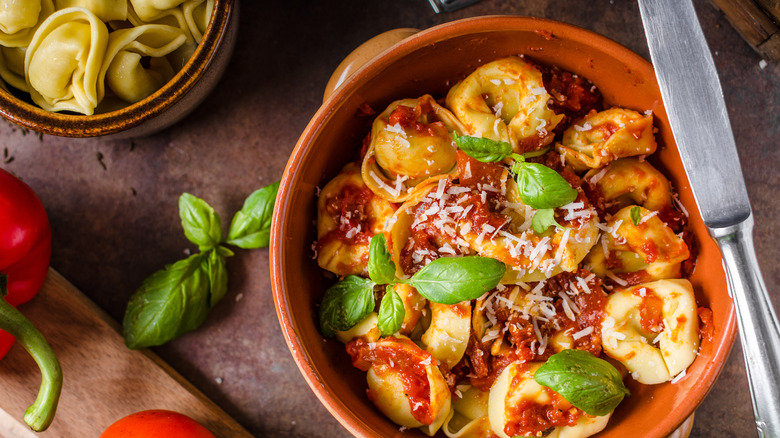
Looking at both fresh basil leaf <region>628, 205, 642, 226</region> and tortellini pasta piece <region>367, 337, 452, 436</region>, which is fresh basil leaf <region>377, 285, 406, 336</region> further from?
fresh basil leaf <region>628, 205, 642, 226</region>

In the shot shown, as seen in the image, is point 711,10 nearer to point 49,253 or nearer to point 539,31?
point 539,31

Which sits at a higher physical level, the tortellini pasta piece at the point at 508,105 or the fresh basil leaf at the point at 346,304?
the tortellini pasta piece at the point at 508,105

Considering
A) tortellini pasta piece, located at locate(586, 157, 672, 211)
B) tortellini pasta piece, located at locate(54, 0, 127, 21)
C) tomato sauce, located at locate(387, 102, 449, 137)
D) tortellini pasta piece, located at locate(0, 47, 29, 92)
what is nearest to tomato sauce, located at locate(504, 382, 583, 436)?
tortellini pasta piece, located at locate(586, 157, 672, 211)

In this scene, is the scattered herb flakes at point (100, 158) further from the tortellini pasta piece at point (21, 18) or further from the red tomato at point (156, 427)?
the red tomato at point (156, 427)

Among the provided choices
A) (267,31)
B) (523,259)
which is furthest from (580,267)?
(267,31)

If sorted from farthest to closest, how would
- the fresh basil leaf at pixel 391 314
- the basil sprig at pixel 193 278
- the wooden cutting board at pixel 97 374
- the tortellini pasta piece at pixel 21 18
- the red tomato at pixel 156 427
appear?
the wooden cutting board at pixel 97 374
the basil sprig at pixel 193 278
the red tomato at pixel 156 427
the tortellini pasta piece at pixel 21 18
the fresh basil leaf at pixel 391 314

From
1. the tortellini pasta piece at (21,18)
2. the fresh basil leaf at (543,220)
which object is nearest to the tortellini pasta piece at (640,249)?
the fresh basil leaf at (543,220)
